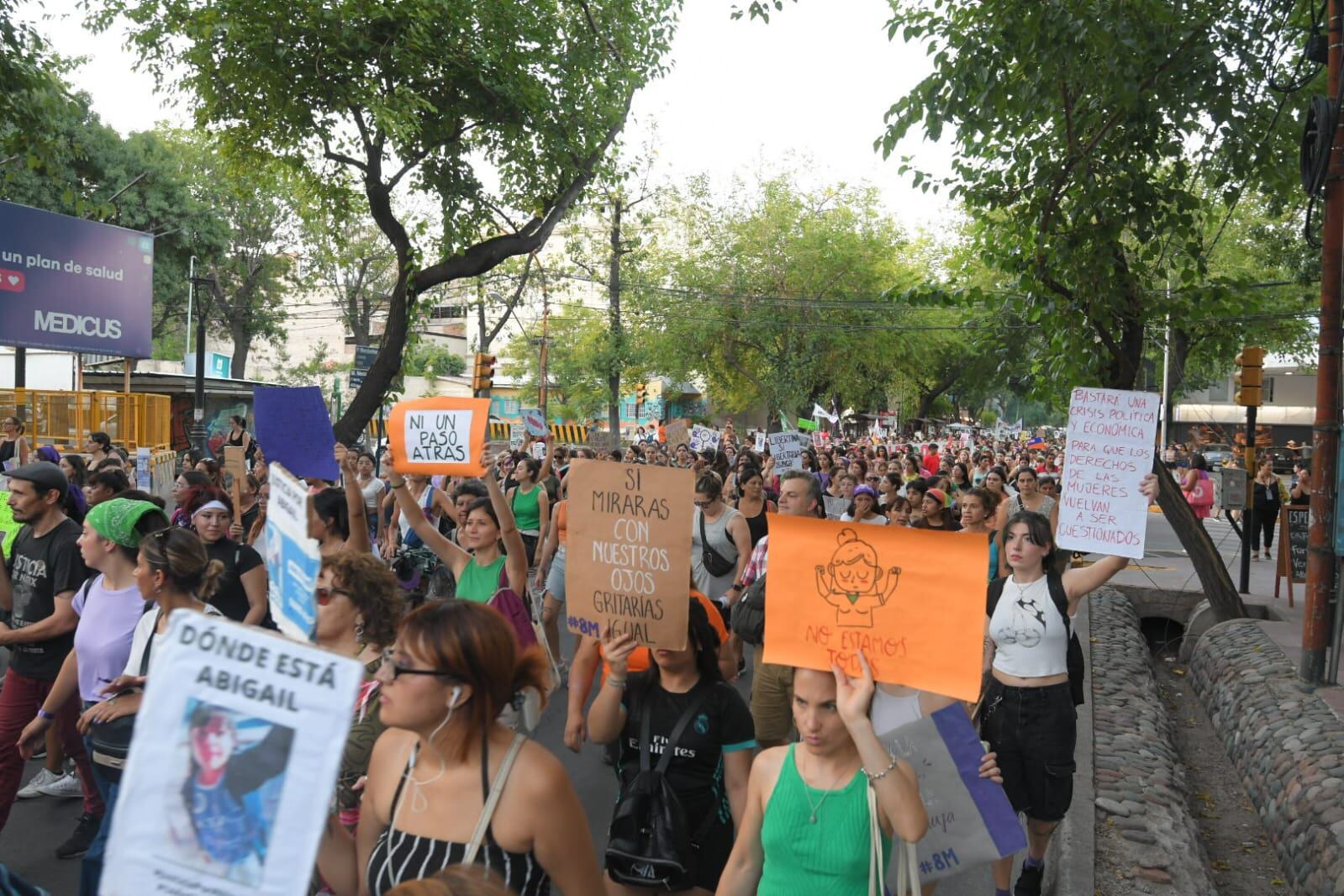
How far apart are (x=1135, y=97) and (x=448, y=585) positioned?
600 centimetres

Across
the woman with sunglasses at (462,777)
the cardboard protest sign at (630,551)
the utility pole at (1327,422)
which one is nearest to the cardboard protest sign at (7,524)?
the cardboard protest sign at (630,551)

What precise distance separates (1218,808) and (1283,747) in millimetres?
789

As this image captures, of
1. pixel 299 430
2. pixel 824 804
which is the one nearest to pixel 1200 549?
pixel 299 430

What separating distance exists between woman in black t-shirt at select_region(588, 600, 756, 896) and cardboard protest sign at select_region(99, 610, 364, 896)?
2.05 m

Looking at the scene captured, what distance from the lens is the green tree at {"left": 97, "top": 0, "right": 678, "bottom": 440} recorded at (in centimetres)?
1268

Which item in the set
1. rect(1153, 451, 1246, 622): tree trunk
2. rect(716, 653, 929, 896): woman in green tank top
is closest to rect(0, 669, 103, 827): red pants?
rect(716, 653, 929, 896): woman in green tank top

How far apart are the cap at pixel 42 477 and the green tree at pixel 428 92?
7.71m

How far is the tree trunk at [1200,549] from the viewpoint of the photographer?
11.6m

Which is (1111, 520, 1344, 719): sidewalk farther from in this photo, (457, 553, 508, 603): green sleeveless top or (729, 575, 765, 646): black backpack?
(457, 553, 508, 603): green sleeveless top

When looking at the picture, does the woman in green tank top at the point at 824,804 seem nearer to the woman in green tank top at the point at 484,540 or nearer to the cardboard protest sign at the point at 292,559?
the cardboard protest sign at the point at 292,559

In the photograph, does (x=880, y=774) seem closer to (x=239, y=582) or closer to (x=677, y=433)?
(x=239, y=582)

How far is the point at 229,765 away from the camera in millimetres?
1968

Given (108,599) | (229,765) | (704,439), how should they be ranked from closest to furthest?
(229,765)
(108,599)
(704,439)

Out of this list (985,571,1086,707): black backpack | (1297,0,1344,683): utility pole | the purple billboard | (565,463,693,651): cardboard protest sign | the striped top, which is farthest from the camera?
the purple billboard
